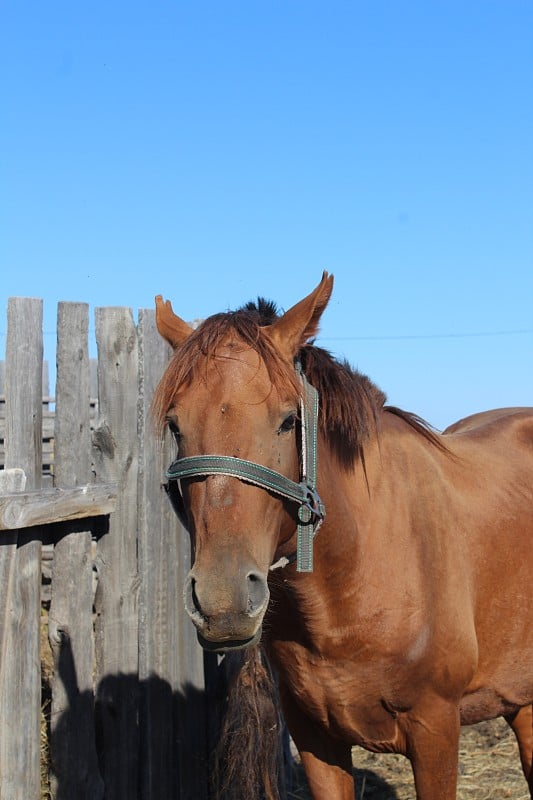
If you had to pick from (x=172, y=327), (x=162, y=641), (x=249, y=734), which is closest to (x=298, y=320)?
(x=172, y=327)

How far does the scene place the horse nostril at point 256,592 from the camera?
247cm

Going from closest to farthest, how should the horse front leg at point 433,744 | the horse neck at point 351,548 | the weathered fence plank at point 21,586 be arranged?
1. the horse neck at point 351,548
2. the horse front leg at point 433,744
3. the weathered fence plank at point 21,586

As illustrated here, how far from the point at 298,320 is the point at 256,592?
0.93 meters

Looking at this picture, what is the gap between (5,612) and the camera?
3408 mm

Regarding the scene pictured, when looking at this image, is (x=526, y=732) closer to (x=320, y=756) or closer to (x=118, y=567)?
(x=320, y=756)

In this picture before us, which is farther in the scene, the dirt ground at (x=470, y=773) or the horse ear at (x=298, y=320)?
the dirt ground at (x=470, y=773)

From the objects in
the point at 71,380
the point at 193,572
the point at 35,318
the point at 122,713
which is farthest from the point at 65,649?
the point at 193,572

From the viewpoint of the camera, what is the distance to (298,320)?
9.62 ft

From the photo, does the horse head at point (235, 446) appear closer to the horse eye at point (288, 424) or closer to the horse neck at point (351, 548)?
the horse eye at point (288, 424)

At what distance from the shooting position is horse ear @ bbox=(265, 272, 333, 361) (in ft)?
9.54

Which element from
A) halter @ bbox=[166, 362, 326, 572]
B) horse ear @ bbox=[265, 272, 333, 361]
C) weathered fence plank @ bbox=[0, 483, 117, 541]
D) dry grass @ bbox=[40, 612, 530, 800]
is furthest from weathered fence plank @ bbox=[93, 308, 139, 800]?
horse ear @ bbox=[265, 272, 333, 361]

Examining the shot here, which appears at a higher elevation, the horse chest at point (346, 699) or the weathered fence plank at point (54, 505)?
the weathered fence plank at point (54, 505)

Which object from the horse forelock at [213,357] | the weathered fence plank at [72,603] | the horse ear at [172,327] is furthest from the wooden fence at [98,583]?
the horse forelock at [213,357]

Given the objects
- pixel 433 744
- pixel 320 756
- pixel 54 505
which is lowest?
pixel 320 756
